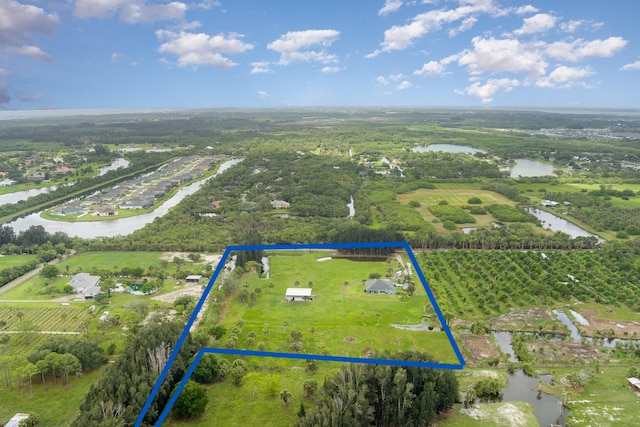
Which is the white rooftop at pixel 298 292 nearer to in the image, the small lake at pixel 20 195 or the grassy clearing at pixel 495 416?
the grassy clearing at pixel 495 416

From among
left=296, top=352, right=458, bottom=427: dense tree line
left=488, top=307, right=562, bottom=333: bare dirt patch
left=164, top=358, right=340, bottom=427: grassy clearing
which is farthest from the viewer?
left=488, top=307, right=562, bottom=333: bare dirt patch

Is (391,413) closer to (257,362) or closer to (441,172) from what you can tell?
(257,362)

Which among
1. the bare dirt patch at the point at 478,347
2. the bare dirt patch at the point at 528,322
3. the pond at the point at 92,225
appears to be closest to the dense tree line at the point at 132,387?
the bare dirt patch at the point at 478,347

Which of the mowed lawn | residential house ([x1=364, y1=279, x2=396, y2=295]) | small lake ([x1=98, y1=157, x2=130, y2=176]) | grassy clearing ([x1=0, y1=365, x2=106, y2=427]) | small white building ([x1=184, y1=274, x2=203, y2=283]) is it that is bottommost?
grassy clearing ([x1=0, y1=365, x2=106, y2=427])

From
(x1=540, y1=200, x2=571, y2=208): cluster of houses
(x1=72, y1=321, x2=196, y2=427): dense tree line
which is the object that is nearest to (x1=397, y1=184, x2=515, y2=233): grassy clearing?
(x1=540, y1=200, x2=571, y2=208): cluster of houses

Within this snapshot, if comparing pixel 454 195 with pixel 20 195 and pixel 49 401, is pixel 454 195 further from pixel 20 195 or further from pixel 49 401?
pixel 20 195

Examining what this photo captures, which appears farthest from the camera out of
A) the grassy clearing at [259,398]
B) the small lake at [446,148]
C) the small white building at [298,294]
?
the small lake at [446,148]

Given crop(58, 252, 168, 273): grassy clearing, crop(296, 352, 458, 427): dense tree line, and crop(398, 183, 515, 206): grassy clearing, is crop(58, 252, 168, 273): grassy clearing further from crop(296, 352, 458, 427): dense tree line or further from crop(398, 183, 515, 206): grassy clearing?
crop(398, 183, 515, 206): grassy clearing
